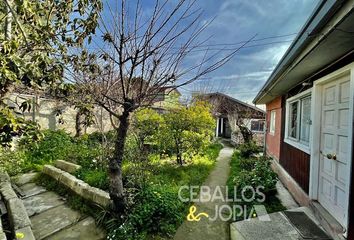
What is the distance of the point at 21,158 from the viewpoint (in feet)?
23.0

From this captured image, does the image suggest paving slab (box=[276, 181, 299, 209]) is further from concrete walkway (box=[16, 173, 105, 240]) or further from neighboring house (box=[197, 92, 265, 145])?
neighboring house (box=[197, 92, 265, 145])

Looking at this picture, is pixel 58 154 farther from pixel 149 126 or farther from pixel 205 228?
pixel 205 228

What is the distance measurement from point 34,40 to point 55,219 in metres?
3.30

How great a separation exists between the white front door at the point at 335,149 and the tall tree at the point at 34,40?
3.84m

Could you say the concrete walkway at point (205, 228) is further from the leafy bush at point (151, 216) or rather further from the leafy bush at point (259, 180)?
Answer: the leafy bush at point (259, 180)

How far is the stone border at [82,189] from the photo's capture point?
4.03 m

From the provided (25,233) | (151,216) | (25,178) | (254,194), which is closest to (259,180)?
(254,194)

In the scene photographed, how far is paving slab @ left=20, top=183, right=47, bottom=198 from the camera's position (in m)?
5.21

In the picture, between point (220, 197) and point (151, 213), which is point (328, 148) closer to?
point (220, 197)

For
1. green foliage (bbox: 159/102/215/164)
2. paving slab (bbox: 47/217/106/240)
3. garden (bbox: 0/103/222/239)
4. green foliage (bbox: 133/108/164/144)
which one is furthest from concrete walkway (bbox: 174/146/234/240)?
green foliage (bbox: 133/108/164/144)

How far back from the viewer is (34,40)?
2598 millimetres

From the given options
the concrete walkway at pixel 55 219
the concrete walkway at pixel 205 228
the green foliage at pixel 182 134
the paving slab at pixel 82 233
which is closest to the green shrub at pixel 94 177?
the concrete walkway at pixel 55 219

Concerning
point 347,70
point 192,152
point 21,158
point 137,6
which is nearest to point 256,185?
point 347,70

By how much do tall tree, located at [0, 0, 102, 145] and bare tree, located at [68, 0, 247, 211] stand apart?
0.33 meters
